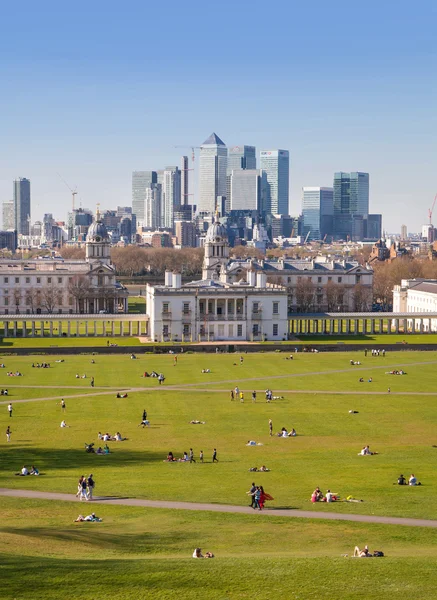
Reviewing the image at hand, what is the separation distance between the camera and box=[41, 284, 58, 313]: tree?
5531 inches

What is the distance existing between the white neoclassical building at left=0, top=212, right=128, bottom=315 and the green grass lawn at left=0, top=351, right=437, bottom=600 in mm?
55734

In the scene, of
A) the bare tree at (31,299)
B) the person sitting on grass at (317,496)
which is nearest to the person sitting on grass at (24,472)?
the person sitting on grass at (317,496)

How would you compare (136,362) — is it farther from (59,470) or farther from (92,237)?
(92,237)

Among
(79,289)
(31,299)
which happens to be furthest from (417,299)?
(31,299)

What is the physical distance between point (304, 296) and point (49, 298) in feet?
104

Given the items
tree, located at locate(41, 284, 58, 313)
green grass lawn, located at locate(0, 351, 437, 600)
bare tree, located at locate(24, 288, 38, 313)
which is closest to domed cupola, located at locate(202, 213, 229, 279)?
tree, located at locate(41, 284, 58, 313)

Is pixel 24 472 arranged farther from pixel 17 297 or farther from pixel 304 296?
pixel 17 297

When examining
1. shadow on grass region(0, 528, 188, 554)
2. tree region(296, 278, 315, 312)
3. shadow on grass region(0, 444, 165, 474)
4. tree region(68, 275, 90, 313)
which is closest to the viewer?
shadow on grass region(0, 528, 188, 554)

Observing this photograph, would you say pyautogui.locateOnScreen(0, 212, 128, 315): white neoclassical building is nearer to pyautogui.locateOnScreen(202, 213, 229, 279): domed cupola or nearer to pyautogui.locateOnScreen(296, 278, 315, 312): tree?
pyautogui.locateOnScreen(202, 213, 229, 279): domed cupola

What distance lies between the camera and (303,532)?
37562mm

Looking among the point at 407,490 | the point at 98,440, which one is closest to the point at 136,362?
the point at 98,440

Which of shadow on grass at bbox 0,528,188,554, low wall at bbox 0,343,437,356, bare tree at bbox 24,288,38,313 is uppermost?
shadow on grass at bbox 0,528,188,554

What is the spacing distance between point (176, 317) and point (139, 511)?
7206 centimetres

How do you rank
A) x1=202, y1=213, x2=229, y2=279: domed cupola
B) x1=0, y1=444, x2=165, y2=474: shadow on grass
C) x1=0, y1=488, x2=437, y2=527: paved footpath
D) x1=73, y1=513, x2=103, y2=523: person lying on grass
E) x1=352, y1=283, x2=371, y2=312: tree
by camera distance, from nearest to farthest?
A: x1=0, y1=488, x2=437, y2=527: paved footpath < x1=73, y1=513, x2=103, y2=523: person lying on grass < x1=0, y1=444, x2=165, y2=474: shadow on grass < x1=352, y1=283, x2=371, y2=312: tree < x1=202, y1=213, x2=229, y2=279: domed cupola
